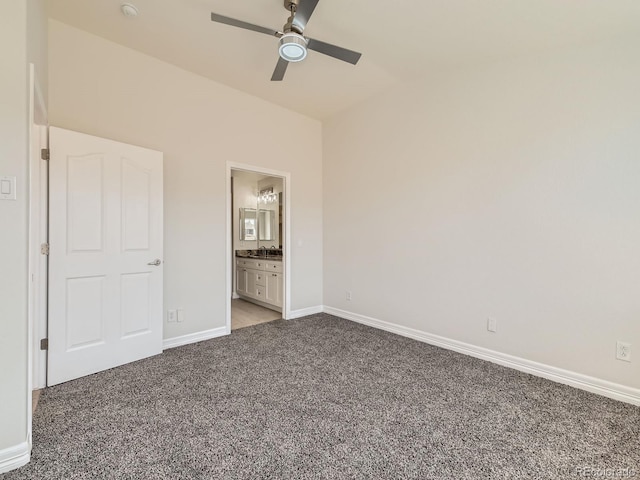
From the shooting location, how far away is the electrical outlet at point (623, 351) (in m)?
2.09

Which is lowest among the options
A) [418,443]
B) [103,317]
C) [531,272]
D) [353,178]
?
[418,443]

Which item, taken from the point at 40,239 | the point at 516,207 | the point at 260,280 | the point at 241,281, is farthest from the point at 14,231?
the point at 241,281

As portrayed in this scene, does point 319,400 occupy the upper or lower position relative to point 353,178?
lower

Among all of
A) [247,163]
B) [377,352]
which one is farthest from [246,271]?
[377,352]

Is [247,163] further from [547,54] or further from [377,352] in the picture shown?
[547,54]

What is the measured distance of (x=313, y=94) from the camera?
3570 millimetres

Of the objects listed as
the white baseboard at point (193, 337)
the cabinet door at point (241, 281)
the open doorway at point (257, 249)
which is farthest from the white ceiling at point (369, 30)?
the cabinet door at point (241, 281)

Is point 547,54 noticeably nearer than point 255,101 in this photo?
Yes

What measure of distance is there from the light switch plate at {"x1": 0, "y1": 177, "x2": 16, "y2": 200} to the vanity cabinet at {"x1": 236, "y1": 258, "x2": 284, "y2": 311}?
3.00 metres

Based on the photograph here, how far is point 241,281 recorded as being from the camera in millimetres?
5301

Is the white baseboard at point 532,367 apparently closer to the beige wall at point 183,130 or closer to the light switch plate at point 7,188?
the beige wall at point 183,130

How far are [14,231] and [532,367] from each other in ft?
12.2

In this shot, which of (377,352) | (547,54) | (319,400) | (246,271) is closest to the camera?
(319,400)

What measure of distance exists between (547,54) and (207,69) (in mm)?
3170
